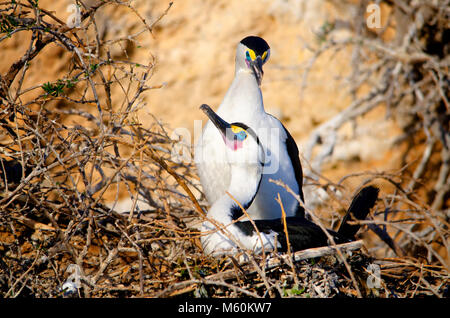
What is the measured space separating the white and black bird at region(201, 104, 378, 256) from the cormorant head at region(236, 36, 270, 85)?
49 cm

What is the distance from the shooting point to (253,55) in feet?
9.85

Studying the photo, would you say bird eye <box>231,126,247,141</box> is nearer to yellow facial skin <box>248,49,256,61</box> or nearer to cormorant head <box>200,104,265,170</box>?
cormorant head <box>200,104,265,170</box>

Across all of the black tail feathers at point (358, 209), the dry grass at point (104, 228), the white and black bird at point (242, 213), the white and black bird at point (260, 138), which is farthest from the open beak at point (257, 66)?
the black tail feathers at point (358, 209)

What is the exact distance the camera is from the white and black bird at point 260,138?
2.90m

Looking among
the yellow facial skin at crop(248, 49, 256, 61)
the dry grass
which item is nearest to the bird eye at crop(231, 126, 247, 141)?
the dry grass

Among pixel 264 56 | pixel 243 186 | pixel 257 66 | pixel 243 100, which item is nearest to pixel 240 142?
pixel 243 186

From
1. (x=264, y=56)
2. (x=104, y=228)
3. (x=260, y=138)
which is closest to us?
(x=104, y=228)

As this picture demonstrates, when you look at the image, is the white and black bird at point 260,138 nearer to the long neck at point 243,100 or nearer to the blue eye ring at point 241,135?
the long neck at point 243,100

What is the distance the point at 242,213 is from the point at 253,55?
1.01m

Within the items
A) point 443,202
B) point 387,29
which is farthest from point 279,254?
point 387,29

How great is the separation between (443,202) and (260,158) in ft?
11.1

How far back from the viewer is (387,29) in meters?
5.83

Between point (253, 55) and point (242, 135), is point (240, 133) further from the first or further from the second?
point (253, 55)
